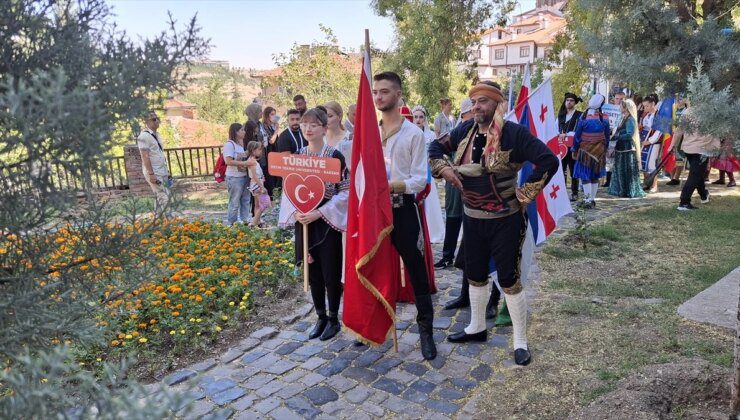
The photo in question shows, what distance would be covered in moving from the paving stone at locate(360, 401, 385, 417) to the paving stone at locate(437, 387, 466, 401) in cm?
42

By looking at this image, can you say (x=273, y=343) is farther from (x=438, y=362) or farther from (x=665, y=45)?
(x=665, y=45)

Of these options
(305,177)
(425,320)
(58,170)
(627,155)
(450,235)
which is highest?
(58,170)

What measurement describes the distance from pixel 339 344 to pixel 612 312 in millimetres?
2441

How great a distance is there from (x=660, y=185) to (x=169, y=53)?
12.2 meters

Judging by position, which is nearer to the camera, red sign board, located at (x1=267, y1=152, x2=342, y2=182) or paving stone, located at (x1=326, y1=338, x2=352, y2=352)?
red sign board, located at (x1=267, y1=152, x2=342, y2=182)

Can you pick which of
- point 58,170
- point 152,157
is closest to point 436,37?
point 152,157

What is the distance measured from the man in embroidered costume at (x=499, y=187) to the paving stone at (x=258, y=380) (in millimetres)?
1773

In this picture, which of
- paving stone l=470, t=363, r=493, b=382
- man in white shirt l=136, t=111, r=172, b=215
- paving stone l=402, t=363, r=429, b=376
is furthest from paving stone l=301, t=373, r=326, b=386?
man in white shirt l=136, t=111, r=172, b=215

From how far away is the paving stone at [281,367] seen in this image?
3.86 metres

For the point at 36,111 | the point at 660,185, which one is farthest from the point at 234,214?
the point at 660,185

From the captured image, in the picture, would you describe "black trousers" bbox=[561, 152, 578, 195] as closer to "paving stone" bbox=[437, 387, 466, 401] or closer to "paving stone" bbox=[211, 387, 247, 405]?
"paving stone" bbox=[437, 387, 466, 401]

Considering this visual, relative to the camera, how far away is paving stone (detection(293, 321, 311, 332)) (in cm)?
462

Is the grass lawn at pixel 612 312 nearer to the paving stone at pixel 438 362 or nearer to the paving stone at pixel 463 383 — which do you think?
the paving stone at pixel 463 383

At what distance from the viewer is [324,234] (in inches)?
167
